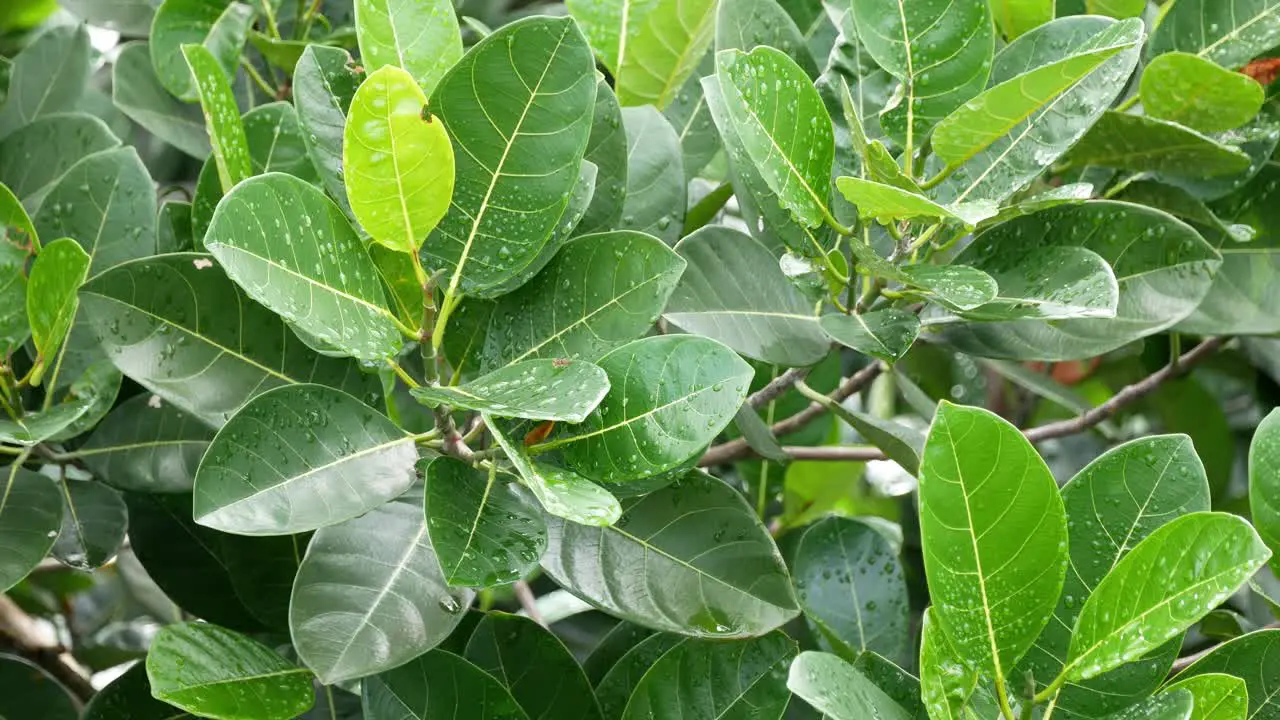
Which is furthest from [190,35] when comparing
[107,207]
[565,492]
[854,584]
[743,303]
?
[854,584]

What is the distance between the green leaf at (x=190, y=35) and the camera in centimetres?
126

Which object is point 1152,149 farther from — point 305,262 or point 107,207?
point 107,207

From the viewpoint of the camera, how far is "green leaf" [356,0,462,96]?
0.84 m

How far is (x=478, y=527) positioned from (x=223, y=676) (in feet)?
0.76

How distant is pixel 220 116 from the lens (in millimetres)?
879

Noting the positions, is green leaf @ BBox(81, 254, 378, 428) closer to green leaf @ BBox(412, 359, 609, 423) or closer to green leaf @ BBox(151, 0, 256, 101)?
green leaf @ BBox(412, 359, 609, 423)

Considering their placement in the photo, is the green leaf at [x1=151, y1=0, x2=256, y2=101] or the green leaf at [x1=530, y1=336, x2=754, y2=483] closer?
the green leaf at [x1=530, y1=336, x2=754, y2=483]

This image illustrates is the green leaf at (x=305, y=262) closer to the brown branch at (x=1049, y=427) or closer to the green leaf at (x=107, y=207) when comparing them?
the green leaf at (x=107, y=207)

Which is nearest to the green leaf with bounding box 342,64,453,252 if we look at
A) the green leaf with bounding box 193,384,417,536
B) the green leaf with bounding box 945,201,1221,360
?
the green leaf with bounding box 193,384,417,536

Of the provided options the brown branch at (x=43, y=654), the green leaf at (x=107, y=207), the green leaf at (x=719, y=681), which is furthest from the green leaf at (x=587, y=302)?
the brown branch at (x=43, y=654)

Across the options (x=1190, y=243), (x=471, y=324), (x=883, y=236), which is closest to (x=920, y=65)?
(x=883, y=236)

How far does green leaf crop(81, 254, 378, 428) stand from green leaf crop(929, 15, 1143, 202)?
555mm

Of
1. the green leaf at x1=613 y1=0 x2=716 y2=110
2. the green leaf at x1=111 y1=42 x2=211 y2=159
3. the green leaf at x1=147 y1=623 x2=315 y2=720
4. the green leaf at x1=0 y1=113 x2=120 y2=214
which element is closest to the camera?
the green leaf at x1=147 y1=623 x2=315 y2=720

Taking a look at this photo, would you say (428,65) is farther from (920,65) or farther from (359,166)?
A: (920,65)
